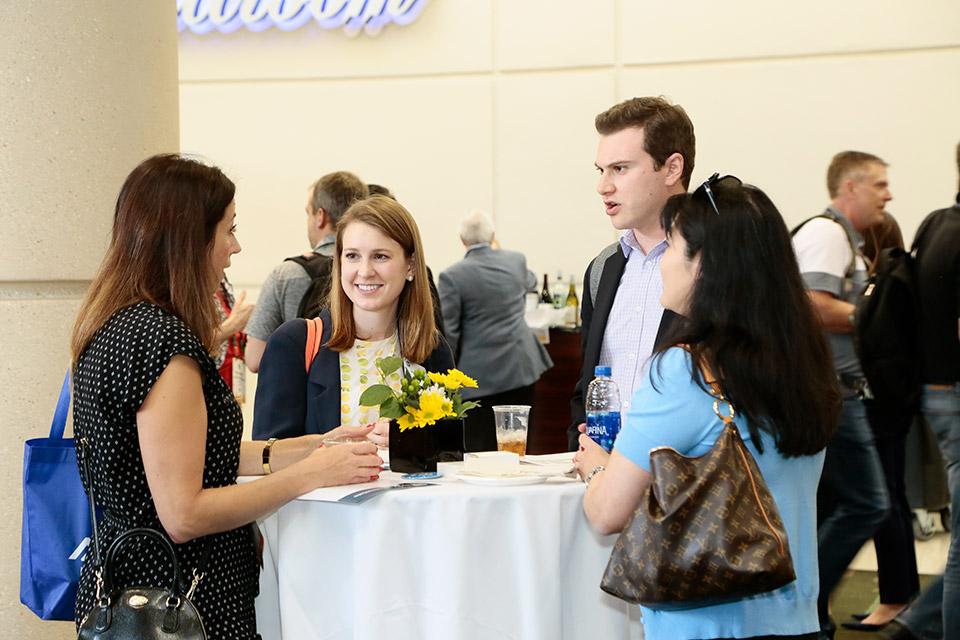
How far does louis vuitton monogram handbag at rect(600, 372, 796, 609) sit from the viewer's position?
4.90 feet

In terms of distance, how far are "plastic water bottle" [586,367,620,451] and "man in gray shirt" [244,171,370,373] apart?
1.94 metres

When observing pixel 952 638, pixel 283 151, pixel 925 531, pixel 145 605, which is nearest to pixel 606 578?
pixel 145 605

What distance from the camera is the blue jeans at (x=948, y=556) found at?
11.2 feet

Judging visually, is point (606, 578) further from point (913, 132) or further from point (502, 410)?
point (913, 132)

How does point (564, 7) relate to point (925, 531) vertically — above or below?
above

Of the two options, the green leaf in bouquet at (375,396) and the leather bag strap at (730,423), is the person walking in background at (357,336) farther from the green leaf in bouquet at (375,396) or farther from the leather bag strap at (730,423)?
the leather bag strap at (730,423)

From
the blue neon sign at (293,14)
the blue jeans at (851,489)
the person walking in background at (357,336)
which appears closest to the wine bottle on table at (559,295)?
the blue neon sign at (293,14)

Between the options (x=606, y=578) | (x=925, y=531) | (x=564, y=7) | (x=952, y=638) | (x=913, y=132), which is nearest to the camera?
(x=606, y=578)

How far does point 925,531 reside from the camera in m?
5.41

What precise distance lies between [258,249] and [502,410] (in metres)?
4.66

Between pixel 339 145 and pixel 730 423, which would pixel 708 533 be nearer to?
pixel 730 423

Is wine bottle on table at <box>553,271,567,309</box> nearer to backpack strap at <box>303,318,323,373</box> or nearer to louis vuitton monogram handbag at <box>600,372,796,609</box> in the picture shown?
backpack strap at <box>303,318,323,373</box>

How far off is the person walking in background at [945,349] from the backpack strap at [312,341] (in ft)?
7.38

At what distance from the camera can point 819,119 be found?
602cm
